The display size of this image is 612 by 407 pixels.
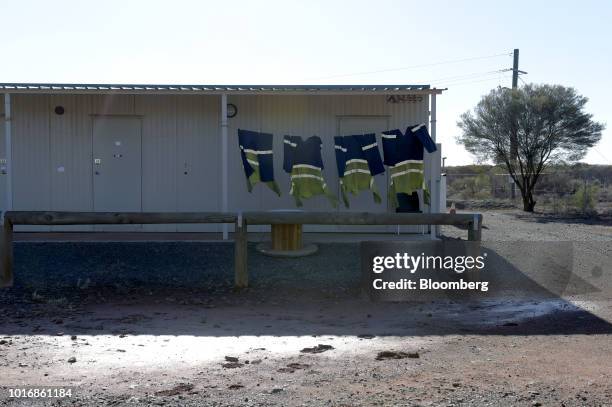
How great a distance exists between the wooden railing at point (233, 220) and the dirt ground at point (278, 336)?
1.41 feet

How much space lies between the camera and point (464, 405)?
15.4 feet

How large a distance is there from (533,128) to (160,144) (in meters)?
15.6

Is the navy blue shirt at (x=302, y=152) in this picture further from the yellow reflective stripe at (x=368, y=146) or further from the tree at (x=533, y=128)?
the tree at (x=533, y=128)

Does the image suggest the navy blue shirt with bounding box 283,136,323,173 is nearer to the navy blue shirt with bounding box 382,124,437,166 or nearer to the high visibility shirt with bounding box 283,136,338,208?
the high visibility shirt with bounding box 283,136,338,208

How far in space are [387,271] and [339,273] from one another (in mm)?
829

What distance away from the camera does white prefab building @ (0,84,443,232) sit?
13.5m

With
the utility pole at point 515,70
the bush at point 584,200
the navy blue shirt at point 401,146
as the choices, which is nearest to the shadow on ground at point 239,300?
the navy blue shirt at point 401,146

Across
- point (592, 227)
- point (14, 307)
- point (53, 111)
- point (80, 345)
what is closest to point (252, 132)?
point (53, 111)

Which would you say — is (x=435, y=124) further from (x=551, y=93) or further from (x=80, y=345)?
(x=551, y=93)

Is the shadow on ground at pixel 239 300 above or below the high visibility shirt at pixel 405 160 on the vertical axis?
below

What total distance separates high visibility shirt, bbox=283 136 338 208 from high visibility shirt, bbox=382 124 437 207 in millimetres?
1157

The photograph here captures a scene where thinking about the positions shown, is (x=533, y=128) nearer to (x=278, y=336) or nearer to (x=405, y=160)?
(x=405, y=160)

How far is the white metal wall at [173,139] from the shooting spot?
13.5m

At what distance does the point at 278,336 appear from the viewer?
6883mm
